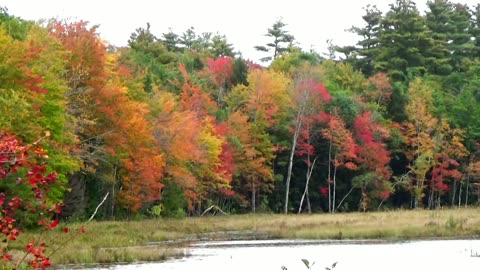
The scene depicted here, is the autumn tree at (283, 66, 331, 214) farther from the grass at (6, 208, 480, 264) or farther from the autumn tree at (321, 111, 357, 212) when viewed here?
the grass at (6, 208, 480, 264)

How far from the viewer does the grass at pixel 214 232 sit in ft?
95.2

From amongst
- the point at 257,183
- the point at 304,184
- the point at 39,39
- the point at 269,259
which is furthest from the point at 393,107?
the point at 269,259

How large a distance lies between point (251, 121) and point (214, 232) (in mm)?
24793

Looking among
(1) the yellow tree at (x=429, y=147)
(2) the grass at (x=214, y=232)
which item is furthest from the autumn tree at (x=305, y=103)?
(2) the grass at (x=214, y=232)

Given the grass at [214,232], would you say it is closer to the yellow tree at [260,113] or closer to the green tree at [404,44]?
the yellow tree at [260,113]

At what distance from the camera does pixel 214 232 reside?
4894 centimetres

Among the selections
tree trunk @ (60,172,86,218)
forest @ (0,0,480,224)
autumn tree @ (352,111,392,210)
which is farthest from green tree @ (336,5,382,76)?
tree trunk @ (60,172,86,218)

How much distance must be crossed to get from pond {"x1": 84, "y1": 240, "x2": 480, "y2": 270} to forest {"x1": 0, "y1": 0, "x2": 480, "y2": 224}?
23.3 feet

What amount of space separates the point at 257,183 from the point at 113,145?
25.6m

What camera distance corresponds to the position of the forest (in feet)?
137

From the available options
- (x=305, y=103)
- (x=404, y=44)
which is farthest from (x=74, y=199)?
(x=404, y=44)

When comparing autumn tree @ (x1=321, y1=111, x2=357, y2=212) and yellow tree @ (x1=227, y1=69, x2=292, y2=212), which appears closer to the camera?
yellow tree @ (x1=227, y1=69, x2=292, y2=212)

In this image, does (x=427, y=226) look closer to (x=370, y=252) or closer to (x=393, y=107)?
(x=370, y=252)

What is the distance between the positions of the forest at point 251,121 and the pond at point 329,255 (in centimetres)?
710
